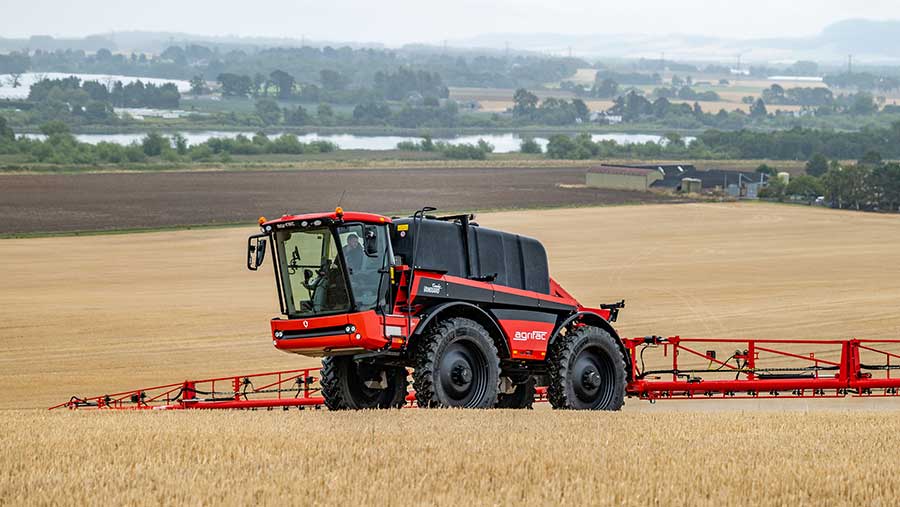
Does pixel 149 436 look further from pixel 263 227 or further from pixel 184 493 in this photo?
pixel 263 227

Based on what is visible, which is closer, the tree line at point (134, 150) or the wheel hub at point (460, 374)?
the wheel hub at point (460, 374)

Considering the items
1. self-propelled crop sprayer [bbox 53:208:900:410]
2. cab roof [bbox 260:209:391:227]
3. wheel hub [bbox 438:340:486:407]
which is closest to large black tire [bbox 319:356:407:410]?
self-propelled crop sprayer [bbox 53:208:900:410]

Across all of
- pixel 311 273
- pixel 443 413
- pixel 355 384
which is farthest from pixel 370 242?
pixel 355 384

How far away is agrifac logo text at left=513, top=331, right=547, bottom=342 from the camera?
733 inches

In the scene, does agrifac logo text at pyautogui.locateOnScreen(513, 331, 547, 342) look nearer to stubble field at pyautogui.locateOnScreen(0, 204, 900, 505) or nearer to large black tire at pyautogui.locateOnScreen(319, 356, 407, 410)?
large black tire at pyautogui.locateOnScreen(319, 356, 407, 410)

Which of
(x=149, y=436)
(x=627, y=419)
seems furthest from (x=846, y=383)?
(x=149, y=436)

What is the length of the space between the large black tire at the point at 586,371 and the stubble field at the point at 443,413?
1.04m

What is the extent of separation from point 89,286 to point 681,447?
136 feet

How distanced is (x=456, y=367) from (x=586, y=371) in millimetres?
2920

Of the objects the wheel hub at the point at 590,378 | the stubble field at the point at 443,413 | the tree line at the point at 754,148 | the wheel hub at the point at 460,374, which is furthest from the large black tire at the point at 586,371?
the tree line at the point at 754,148

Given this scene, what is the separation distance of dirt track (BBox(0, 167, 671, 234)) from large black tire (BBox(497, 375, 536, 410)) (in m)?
59.3

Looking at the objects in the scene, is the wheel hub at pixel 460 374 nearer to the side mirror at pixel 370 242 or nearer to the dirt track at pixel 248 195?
the side mirror at pixel 370 242

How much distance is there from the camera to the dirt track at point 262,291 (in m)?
34.8

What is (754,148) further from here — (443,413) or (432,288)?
(443,413)
